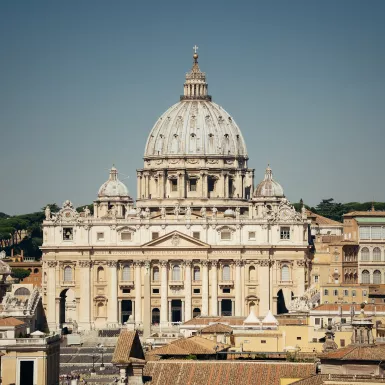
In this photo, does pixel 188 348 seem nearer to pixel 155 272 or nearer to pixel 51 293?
pixel 51 293

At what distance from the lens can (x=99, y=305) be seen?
198 meters

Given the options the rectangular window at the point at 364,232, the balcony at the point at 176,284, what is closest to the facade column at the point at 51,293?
the balcony at the point at 176,284

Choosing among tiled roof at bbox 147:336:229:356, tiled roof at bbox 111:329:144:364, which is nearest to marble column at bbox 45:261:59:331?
tiled roof at bbox 147:336:229:356

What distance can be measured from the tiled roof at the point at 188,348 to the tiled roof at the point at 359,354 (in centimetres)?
1849

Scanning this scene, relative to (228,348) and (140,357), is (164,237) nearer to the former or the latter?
(228,348)

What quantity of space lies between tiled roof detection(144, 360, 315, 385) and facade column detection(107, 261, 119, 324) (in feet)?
359

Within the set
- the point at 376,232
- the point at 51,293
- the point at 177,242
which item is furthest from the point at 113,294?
the point at 376,232

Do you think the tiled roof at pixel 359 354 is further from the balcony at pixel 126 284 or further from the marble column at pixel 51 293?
the balcony at pixel 126 284

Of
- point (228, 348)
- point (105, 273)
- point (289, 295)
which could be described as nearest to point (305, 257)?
point (289, 295)

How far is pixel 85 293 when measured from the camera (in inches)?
7805

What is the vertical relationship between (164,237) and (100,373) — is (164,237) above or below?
above

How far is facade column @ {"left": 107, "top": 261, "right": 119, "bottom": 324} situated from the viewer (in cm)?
19650

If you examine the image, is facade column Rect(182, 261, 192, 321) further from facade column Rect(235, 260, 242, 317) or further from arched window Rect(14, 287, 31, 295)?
arched window Rect(14, 287, 31, 295)

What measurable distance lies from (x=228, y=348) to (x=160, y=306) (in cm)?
8631
